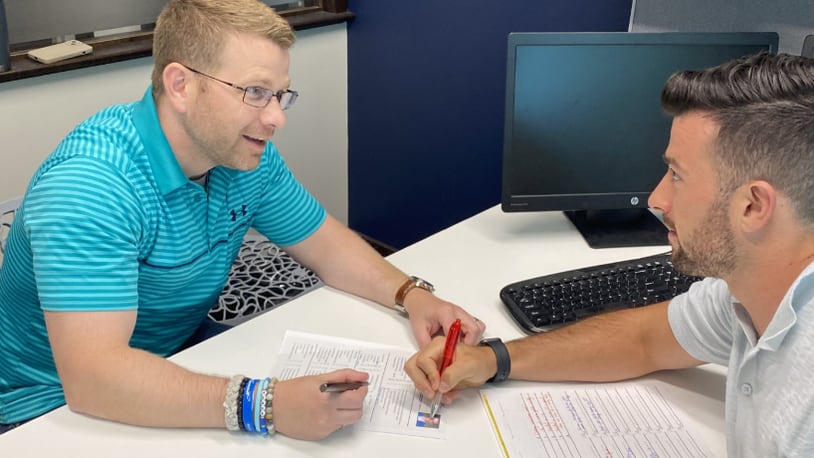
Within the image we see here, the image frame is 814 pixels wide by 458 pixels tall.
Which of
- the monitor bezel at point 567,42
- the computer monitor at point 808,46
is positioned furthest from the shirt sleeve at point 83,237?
the computer monitor at point 808,46

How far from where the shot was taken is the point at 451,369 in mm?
1088

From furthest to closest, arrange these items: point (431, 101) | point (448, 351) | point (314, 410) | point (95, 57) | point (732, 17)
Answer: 1. point (431, 101)
2. point (95, 57)
3. point (732, 17)
4. point (448, 351)
5. point (314, 410)

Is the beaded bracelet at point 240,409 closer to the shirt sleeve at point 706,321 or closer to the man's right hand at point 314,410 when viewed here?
the man's right hand at point 314,410

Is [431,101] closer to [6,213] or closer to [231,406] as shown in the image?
[6,213]

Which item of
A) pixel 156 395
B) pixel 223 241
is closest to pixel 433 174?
pixel 223 241

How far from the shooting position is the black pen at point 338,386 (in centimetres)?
102

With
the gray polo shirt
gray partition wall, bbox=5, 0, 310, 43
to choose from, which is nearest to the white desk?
the gray polo shirt

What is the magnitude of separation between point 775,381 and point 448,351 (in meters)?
0.44

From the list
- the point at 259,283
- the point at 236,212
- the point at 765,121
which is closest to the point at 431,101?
the point at 259,283

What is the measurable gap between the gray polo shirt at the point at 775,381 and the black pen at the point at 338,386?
47 cm

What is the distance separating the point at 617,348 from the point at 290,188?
0.69 m

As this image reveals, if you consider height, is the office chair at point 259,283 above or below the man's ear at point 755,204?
below

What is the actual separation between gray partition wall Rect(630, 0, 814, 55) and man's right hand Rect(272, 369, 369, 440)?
117 centimetres

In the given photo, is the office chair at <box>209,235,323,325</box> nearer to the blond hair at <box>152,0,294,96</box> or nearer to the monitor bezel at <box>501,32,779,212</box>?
the monitor bezel at <box>501,32,779,212</box>
